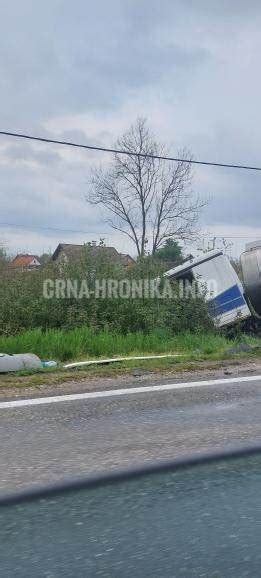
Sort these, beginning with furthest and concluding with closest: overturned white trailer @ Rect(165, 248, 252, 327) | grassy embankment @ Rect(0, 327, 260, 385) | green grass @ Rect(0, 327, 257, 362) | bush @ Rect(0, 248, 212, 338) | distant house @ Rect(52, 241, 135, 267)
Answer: overturned white trailer @ Rect(165, 248, 252, 327)
distant house @ Rect(52, 241, 135, 267)
bush @ Rect(0, 248, 212, 338)
green grass @ Rect(0, 327, 257, 362)
grassy embankment @ Rect(0, 327, 260, 385)

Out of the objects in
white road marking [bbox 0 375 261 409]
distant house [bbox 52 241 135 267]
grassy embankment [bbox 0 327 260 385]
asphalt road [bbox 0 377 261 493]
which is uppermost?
distant house [bbox 52 241 135 267]

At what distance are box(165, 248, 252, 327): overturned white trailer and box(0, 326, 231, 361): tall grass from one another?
185 cm

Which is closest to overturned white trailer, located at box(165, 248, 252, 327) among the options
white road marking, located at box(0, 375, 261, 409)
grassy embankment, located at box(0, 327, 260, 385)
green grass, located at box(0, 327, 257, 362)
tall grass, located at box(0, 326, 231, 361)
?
grassy embankment, located at box(0, 327, 260, 385)

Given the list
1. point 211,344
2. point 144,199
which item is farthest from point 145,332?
point 144,199

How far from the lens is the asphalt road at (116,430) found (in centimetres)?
419

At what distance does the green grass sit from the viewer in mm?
10297

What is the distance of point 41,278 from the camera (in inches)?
512

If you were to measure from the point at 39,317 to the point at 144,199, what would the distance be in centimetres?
2690

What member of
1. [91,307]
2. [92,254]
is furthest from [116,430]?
[92,254]

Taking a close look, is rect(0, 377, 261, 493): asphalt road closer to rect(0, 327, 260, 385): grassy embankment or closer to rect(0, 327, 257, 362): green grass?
Answer: rect(0, 327, 260, 385): grassy embankment

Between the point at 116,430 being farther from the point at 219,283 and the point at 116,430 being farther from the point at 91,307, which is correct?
the point at 219,283

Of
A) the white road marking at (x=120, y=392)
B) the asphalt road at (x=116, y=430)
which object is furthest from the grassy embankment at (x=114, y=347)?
the asphalt road at (x=116, y=430)

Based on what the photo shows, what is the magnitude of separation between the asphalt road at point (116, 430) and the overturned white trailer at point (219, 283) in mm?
7162

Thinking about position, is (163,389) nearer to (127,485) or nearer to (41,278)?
(127,485)
